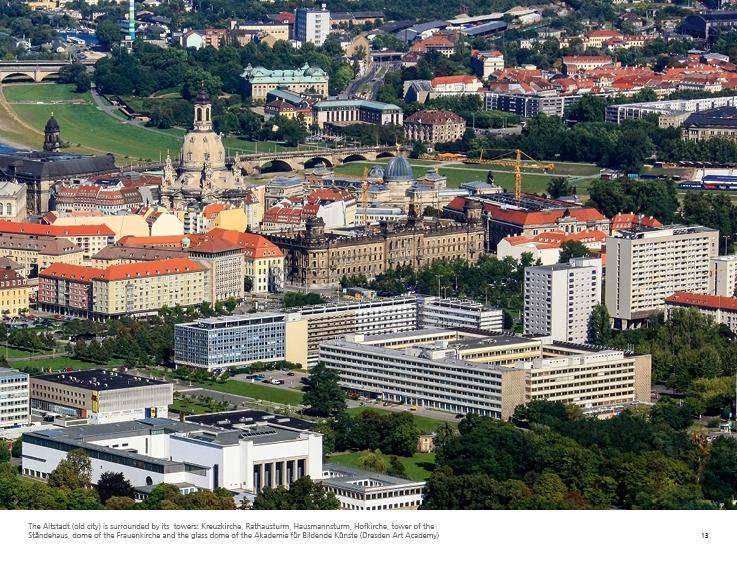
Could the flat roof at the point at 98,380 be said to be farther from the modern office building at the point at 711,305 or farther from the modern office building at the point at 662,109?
the modern office building at the point at 662,109

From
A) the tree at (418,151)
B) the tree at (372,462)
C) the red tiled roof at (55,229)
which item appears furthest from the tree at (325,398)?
the tree at (418,151)

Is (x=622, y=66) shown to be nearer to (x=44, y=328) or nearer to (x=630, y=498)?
(x=44, y=328)

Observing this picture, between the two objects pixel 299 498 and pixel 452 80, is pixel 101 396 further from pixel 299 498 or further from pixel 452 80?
pixel 452 80

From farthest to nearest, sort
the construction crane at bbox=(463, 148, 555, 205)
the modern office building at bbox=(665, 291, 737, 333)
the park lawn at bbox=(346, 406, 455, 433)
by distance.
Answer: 1. the construction crane at bbox=(463, 148, 555, 205)
2. the modern office building at bbox=(665, 291, 737, 333)
3. the park lawn at bbox=(346, 406, 455, 433)

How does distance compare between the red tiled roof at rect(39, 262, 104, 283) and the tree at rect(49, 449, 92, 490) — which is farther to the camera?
the red tiled roof at rect(39, 262, 104, 283)

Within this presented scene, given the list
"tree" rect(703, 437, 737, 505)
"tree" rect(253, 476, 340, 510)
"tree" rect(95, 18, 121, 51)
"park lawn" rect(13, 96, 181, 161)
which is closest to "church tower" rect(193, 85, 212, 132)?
"park lawn" rect(13, 96, 181, 161)

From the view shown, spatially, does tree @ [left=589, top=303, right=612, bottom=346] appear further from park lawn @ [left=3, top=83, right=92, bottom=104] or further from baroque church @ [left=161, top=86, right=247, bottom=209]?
park lawn @ [left=3, top=83, right=92, bottom=104]

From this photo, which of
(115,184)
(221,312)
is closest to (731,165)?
(115,184)
